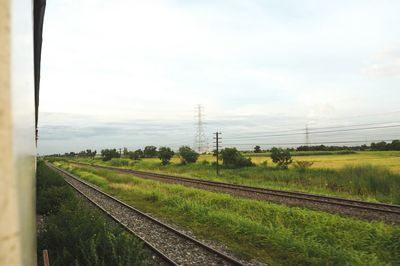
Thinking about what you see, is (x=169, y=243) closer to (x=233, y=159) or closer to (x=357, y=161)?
(x=233, y=159)

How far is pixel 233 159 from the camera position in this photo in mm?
33750

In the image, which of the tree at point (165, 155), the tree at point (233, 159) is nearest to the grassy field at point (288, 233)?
the tree at point (233, 159)

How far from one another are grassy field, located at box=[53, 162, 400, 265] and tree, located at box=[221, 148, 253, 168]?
748 inches

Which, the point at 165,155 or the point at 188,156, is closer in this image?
the point at 188,156

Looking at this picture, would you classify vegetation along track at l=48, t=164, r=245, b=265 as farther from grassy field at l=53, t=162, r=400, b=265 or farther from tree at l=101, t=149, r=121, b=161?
tree at l=101, t=149, r=121, b=161

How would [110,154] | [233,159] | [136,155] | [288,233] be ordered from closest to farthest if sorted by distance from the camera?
[288,233], [233,159], [136,155], [110,154]

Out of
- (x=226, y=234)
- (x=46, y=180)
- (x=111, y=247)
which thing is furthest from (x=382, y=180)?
(x=46, y=180)

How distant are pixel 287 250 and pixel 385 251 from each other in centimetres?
242

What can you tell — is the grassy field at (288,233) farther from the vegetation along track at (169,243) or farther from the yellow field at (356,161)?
the yellow field at (356,161)

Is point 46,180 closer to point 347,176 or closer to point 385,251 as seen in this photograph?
point 385,251

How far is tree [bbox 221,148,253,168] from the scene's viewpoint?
1294 inches

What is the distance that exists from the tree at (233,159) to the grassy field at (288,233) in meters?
19.0

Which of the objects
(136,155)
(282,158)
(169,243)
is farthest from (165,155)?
(169,243)

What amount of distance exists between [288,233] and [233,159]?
24638mm
